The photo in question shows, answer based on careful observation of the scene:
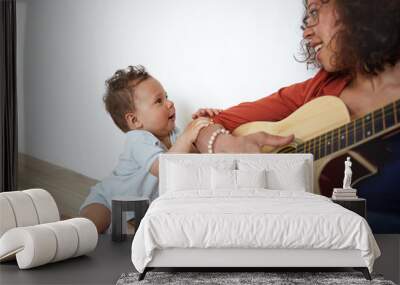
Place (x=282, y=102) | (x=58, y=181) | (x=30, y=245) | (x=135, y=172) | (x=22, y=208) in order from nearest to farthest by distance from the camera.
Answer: (x=30, y=245)
(x=22, y=208)
(x=282, y=102)
(x=135, y=172)
(x=58, y=181)

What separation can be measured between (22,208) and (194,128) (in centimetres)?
216

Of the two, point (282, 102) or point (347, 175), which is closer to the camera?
point (347, 175)

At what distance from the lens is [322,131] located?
6516mm

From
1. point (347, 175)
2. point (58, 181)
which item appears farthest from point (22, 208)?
point (347, 175)

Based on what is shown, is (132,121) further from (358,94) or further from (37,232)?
(358,94)

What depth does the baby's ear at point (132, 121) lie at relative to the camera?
6706 mm

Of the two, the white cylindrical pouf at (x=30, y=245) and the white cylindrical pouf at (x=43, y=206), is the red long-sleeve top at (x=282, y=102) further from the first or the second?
the white cylindrical pouf at (x=30, y=245)

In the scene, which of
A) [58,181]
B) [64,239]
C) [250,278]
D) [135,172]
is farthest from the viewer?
[58,181]

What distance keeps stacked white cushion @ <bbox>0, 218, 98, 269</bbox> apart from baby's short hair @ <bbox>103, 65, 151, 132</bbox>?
1.83 m

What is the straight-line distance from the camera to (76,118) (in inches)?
268

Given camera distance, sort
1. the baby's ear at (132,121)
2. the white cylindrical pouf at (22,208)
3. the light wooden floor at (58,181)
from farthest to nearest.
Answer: the light wooden floor at (58,181) < the baby's ear at (132,121) < the white cylindrical pouf at (22,208)

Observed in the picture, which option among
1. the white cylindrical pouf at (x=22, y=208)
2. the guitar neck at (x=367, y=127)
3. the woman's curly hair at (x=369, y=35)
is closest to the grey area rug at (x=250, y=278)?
the white cylindrical pouf at (x=22, y=208)

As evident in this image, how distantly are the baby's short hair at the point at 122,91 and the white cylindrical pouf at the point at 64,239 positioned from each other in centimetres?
183

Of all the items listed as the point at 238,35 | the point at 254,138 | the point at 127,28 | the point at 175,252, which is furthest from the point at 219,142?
the point at 175,252
